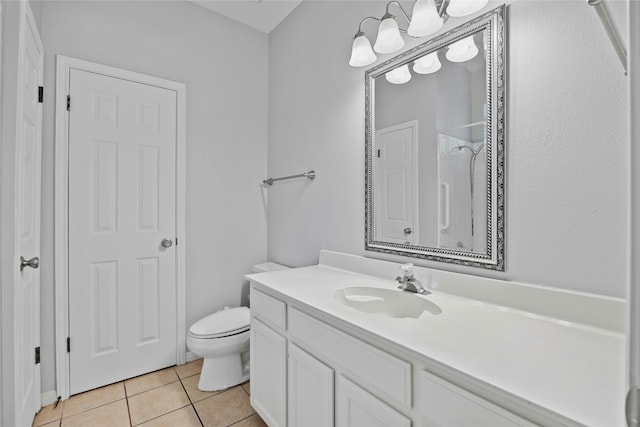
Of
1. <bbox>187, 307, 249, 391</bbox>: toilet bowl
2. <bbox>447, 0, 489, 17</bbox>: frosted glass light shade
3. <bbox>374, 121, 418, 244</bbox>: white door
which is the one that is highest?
<bbox>447, 0, 489, 17</bbox>: frosted glass light shade

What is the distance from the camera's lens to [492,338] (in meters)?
0.85

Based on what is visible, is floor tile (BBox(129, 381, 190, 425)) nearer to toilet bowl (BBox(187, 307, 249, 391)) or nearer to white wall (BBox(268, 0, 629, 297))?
toilet bowl (BBox(187, 307, 249, 391))

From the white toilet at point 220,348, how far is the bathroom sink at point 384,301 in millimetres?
908

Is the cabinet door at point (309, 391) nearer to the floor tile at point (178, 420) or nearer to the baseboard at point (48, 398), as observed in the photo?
the floor tile at point (178, 420)

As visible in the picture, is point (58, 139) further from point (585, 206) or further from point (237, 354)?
point (585, 206)

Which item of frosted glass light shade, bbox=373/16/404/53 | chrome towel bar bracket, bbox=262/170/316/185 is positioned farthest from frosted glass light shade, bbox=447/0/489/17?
chrome towel bar bracket, bbox=262/170/316/185

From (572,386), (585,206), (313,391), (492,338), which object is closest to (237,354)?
(313,391)

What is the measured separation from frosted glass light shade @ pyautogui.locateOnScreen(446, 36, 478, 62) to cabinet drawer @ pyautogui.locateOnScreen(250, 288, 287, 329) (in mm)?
1267

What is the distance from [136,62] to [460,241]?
224 centimetres

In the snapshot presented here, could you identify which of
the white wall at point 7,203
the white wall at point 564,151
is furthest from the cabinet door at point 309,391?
the white wall at point 7,203

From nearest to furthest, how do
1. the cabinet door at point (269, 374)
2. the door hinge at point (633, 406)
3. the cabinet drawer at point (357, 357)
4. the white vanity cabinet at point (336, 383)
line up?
the door hinge at point (633, 406)
the white vanity cabinet at point (336, 383)
the cabinet drawer at point (357, 357)
the cabinet door at point (269, 374)

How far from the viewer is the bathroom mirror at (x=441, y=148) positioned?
1176 millimetres

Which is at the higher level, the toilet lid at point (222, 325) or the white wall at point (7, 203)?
the white wall at point (7, 203)

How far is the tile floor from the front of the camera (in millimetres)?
1640
